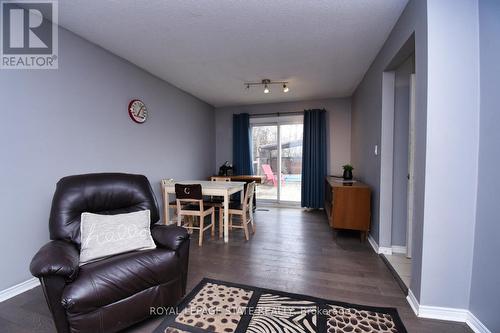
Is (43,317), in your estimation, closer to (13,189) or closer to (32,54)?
(13,189)

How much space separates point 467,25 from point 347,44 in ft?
3.83

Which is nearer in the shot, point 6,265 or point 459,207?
point 459,207

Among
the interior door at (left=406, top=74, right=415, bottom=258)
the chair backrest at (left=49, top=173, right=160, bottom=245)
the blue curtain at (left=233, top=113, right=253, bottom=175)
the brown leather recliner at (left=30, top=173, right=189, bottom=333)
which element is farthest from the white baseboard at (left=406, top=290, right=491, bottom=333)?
the blue curtain at (left=233, top=113, right=253, bottom=175)

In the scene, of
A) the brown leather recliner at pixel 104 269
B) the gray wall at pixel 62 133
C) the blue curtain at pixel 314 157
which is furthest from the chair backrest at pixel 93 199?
the blue curtain at pixel 314 157

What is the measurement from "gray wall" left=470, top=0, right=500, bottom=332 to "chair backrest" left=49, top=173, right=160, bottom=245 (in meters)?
2.50

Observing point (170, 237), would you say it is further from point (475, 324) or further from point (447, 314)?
point (475, 324)

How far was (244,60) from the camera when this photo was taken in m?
2.89

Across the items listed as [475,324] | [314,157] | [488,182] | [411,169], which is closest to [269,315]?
[475,324]

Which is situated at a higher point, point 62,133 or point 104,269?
point 62,133

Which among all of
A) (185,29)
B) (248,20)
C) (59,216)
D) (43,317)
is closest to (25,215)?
(59,216)

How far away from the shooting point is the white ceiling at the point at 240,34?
1.86 m

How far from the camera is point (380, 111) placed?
2.49 m

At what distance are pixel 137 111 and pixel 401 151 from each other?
3.42 metres

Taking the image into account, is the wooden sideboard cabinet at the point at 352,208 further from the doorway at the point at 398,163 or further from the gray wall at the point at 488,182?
the gray wall at the point at 488,182
